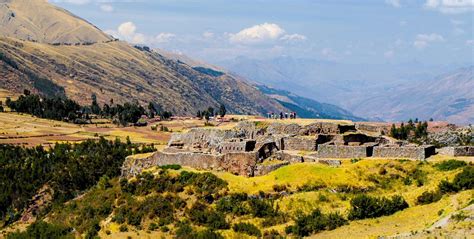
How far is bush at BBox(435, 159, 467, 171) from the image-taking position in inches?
1710

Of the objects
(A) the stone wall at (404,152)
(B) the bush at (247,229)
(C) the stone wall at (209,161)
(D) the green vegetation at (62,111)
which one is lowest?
(B) the bush at (247,229)

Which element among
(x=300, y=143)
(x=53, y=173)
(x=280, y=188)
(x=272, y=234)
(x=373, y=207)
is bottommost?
(x=53, y=173)

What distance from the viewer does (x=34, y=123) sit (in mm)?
166625

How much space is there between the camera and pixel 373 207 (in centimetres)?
3862

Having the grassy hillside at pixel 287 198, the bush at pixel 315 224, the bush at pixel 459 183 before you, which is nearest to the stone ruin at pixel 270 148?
the grassy hillside at pixel 287 198

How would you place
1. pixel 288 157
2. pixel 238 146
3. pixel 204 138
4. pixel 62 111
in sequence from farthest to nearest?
pixel 62 111, pixel 204 138, pixel 238 146, pixel 288 157

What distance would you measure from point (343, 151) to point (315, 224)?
13.1m

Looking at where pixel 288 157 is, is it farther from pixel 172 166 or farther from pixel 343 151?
pixel 172 166

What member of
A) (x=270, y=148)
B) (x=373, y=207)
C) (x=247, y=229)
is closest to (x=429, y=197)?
(x=373, y=207)

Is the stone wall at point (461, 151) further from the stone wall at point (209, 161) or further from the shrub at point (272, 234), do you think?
the shrub at point (272, 234)

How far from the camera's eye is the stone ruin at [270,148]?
4972 cm

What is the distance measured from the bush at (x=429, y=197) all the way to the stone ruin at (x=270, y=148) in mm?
8147

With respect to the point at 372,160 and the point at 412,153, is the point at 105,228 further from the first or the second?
the point at 412,153

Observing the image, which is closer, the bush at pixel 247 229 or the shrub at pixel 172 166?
the bush at pixel 247 229
